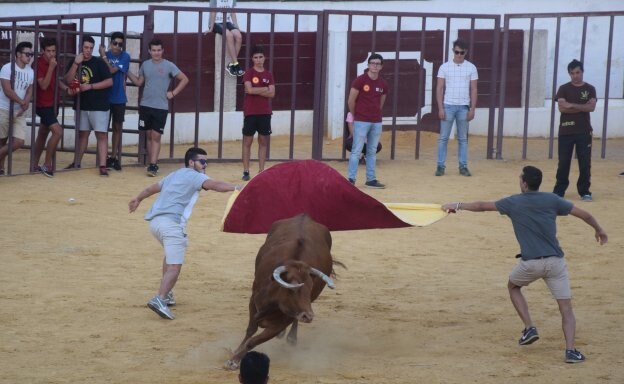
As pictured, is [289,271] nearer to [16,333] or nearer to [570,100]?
[16,333]

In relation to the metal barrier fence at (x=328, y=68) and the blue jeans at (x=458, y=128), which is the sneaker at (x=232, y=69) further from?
the blue jeans at (x=458, y=128)

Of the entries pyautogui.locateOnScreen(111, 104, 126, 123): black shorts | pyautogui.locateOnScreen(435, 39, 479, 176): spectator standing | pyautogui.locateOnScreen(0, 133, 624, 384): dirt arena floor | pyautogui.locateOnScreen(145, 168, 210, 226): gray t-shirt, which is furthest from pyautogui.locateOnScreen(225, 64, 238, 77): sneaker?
pyautogui.locateOnScreen(145, 168, 210, 226): gray t-shirt

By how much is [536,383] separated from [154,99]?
28.4 ft

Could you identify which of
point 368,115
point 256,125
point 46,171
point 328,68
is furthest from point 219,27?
point 46,171

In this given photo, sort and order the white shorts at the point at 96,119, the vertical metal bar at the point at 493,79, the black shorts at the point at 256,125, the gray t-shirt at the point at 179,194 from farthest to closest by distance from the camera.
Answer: the vertical metal bar at the point at 493,79
the black shorts at the point at 256,125
the white shorts at the point at 96,119
the gray t-shirt at the point at 179,194

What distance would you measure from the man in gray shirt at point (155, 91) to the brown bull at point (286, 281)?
7.04 metres

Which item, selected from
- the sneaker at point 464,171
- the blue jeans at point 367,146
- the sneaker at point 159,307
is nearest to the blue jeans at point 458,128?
the sneaker at point 464,171

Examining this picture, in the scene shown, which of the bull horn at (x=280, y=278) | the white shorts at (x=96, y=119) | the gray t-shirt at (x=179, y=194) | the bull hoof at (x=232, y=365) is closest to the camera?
the bull horn at (x=280, y=278)

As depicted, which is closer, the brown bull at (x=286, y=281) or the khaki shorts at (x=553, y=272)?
the brown bull at (x=286, y=281)

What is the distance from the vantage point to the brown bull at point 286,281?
22.4 ft

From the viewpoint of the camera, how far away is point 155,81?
1450cm

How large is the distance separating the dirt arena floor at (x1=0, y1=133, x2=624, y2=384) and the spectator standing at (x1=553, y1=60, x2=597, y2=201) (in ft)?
1.08

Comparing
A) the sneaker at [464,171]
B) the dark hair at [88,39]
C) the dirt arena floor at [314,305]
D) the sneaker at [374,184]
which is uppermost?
the dark hair at [88,39]

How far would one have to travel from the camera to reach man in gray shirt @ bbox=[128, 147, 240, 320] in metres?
8.27
